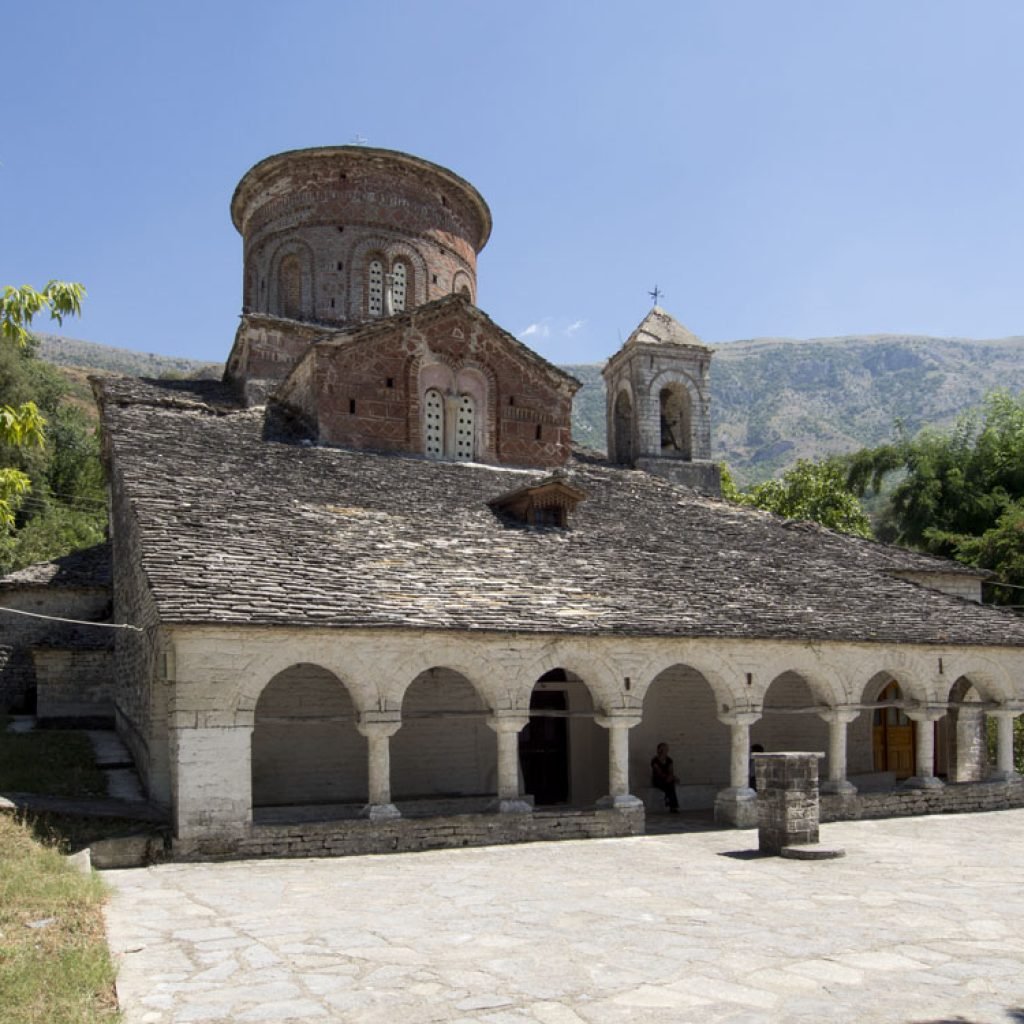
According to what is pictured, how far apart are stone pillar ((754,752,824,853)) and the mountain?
113 m

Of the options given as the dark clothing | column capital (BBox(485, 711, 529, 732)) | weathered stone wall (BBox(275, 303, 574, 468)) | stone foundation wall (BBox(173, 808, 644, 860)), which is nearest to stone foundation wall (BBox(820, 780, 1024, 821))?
the dark clothing

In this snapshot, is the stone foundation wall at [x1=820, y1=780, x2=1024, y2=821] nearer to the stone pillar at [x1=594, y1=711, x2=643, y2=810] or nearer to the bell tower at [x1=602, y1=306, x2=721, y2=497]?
the stone pillar at [x1=594, y1=711, x2=643, y2=810]

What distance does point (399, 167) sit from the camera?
23500 mm

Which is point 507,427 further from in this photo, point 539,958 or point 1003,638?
point 539,958

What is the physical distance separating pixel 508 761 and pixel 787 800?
3.71 metres

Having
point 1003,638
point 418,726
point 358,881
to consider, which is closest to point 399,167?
point 418,726

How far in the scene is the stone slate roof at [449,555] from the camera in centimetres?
1259

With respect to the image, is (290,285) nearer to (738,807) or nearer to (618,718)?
(618,718)

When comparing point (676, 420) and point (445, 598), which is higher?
point (676, 420)

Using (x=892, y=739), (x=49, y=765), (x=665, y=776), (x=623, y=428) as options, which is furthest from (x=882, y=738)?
(x=49, y=765)

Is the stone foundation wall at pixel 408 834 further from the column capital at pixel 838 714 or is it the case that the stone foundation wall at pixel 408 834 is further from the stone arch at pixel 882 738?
the stone arch at pixel 882 738

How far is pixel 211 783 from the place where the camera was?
11461 millimetres

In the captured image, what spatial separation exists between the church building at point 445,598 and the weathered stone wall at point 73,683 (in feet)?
3.46

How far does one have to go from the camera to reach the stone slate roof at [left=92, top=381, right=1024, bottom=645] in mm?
12594
